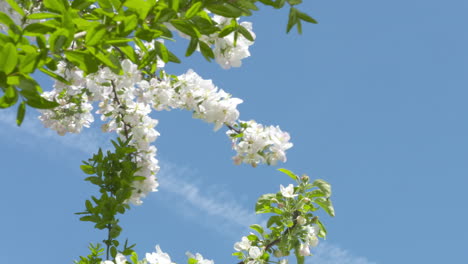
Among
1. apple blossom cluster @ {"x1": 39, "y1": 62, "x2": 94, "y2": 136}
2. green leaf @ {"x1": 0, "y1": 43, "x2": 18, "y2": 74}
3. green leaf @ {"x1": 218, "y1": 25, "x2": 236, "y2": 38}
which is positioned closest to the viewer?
green leaf @ {"x1": 0, "y1": 43, "x2": 18, "y2": 74}

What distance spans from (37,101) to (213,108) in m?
1.94

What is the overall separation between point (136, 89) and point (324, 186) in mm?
1899

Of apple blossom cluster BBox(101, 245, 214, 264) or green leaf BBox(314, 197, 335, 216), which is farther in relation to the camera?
green leaf BBox(314, 197, 335, 216)

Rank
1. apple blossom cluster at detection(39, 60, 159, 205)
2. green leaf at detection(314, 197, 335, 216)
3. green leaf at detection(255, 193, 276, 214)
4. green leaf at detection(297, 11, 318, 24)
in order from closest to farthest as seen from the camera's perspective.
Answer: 1. green leaf at detection(297, 11, 318, 24)
2. green leaf at detection(314, 197, 335, 216)
3. green leaf at detection(255, 193, 276, 214)
4. apple blossom cluster at detection(39, 60, 159, 205)

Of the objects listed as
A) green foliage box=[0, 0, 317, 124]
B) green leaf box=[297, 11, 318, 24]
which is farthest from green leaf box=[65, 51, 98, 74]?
green leaf box=[297, 11, 318, 24]

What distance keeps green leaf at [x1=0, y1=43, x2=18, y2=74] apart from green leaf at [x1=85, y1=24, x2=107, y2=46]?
1.06 feet

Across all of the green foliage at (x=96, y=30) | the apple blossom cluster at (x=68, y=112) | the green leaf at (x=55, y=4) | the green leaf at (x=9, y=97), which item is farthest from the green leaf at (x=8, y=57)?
the apple blossom cluster at (x=68, y=112)

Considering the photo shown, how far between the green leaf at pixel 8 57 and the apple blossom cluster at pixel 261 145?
6.92ft

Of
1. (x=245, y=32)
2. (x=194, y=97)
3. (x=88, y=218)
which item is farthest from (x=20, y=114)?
(x=194, y=97)

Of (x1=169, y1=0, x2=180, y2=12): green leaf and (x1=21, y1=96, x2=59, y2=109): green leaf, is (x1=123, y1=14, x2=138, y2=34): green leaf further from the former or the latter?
(x1=21, y1=96, x2=59, y2=109): green leaf

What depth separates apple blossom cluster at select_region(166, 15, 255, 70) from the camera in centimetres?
284

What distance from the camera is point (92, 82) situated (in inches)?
174

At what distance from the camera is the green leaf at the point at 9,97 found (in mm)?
1921

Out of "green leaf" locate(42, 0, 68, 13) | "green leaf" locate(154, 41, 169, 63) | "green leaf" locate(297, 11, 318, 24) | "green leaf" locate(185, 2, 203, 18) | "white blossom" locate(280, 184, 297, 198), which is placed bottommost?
"green leaf" locate(42, 0, 68, 13)
